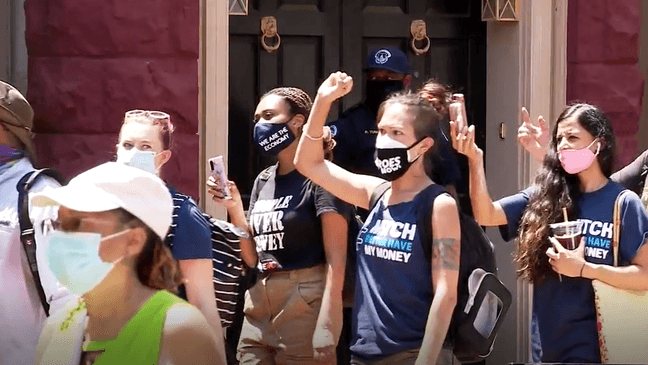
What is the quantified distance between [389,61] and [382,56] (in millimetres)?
61

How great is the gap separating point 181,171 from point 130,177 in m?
3.97

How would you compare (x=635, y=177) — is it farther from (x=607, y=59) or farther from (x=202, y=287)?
(x=607, y=59)

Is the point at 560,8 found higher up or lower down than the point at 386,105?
higher up

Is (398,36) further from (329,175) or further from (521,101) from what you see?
(329,175)

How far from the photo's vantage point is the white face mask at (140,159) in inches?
214

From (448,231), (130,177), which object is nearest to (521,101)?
(448,231)

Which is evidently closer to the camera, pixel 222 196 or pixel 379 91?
pixel 222 196

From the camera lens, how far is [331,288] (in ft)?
19.9

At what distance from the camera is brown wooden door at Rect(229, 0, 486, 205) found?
28.2ft

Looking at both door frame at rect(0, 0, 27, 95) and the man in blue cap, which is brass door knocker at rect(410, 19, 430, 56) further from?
door frame at rect(0, 0, 27, 95)

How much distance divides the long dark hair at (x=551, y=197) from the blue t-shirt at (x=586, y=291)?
0.24ft

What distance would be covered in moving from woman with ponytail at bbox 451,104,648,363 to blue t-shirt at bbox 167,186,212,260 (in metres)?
1.08

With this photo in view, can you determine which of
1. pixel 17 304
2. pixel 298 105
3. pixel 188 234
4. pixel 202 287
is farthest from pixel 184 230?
pixel 298 105

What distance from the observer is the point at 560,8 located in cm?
837
